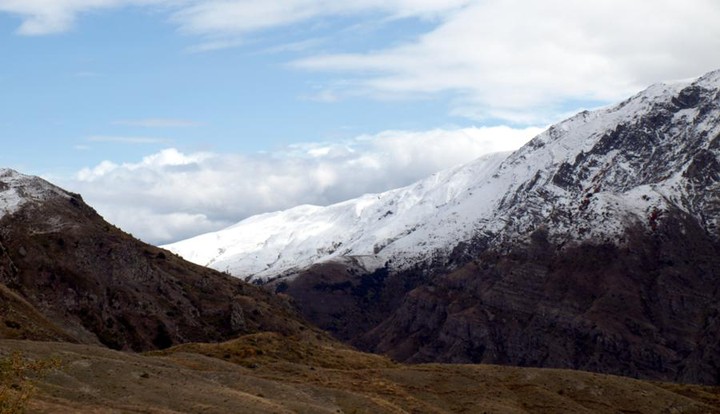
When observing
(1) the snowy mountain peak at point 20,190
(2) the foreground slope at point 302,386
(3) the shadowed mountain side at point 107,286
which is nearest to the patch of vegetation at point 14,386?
(2) the foreground slope at point 302,386

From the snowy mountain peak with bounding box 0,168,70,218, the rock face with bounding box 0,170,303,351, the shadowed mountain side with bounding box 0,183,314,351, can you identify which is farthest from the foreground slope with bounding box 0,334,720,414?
the snowy mountain peak with bounding box 0,168,70,218

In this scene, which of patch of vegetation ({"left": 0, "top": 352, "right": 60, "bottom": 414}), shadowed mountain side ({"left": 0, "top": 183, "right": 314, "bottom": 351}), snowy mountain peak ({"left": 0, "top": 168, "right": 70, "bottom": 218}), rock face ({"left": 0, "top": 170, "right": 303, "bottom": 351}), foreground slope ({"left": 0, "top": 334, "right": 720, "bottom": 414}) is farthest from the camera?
snowy mountain peak ({"left": 0, "top": 168, "right": 70, "bottom": 218})

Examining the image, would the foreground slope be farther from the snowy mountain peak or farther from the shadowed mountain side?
the snowy mountain peak

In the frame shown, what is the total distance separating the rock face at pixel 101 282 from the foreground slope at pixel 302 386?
1776 inches

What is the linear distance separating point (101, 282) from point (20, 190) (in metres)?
27.1

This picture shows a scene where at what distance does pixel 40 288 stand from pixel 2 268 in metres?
7.17

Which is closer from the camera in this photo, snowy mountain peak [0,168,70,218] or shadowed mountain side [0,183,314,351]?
shadowed mountain side [0,183,314,351]

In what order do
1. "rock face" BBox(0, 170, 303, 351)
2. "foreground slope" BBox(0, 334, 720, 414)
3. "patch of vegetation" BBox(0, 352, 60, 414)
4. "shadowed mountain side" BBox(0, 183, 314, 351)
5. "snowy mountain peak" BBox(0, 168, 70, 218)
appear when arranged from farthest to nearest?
"snowy mountain peak" BBox(0, 168, 70, 218)
"rock face" BBox(0, 170, 303, 351)
"shadowed mountain side" BBox(0, 183, 314, 351)
"foreground slope" BBox(0, 334, 720, 414)
"patch of vegetation" BBox(0, 352, 60, 414)

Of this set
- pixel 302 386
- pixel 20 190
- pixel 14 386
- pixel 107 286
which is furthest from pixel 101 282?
pixel 14 386

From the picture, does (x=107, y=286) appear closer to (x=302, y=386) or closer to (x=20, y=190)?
(x=20, y=190)

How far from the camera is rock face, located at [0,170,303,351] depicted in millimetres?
161875

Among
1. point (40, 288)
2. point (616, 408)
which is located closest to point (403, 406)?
point (616, 408)

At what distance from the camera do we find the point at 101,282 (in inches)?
6791

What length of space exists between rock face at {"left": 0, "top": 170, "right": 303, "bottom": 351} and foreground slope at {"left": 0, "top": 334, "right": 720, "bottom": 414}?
148 feet
